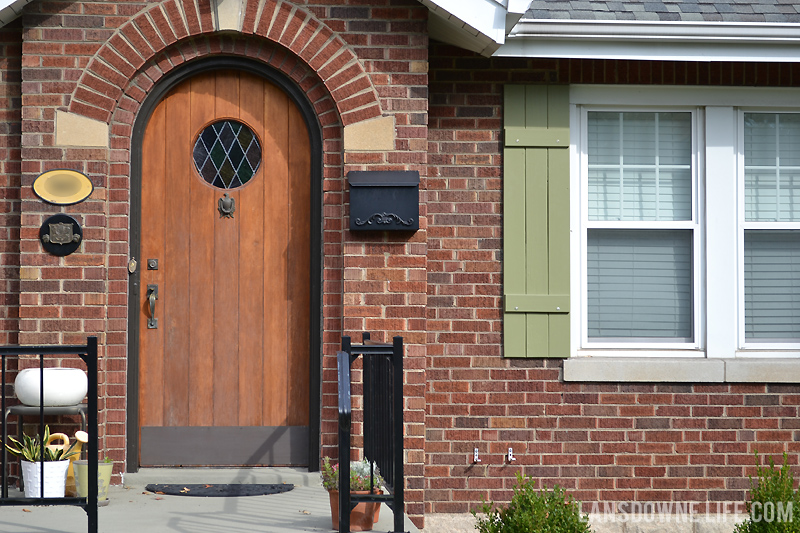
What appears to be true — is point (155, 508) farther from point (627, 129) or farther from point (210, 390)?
point (627, 129)

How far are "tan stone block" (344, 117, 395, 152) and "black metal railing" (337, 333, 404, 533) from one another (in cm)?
143

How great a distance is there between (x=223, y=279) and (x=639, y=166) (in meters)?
2.95

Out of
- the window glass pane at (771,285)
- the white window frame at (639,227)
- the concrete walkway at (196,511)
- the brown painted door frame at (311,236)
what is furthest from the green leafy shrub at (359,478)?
the window glass pane at (771,285)

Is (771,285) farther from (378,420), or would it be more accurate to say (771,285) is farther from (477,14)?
(378,420)

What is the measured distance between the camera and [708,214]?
18.5 feet

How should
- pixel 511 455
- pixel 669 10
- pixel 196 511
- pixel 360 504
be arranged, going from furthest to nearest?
1. pixel 511 455
2. pixel 669 10
3. pixel 196 511
4. pixel 360 504

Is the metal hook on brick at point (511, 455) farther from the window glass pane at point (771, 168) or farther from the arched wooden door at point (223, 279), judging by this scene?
the window glass pane at point (771, 168)

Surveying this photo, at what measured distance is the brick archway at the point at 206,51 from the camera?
16.5 feet

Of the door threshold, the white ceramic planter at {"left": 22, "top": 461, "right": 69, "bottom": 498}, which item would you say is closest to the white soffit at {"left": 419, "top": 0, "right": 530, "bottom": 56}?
the door threshold

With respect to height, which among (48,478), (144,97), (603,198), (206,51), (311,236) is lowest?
(48,478)

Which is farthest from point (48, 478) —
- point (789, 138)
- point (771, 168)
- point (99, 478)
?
point (789, 138)

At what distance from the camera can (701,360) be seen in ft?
18.4

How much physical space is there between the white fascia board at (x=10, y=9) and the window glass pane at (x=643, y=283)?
3.92 meters

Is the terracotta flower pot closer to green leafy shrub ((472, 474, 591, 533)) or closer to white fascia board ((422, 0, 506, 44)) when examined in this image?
green leafy shrub ((472, 474, 591, 533))
